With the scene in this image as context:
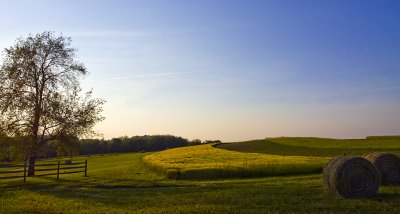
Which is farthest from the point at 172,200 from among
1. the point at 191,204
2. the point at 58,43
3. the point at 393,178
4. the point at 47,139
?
the point at 58,43

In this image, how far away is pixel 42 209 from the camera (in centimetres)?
1980

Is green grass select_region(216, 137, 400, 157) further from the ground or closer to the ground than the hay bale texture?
further from the ground

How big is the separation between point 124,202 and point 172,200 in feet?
7.85

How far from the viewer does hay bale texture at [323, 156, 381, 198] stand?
19.6 m

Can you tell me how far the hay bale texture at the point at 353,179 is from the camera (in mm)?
19594

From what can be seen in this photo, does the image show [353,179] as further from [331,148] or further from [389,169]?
[331,148]

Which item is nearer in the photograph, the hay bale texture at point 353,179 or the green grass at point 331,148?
the hay bale texture at point 353,179

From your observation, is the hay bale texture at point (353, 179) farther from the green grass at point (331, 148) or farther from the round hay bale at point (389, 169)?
the green grass at point (331, 148)

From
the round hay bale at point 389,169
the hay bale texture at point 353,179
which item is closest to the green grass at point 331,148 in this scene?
the round hay bale at point 389,169

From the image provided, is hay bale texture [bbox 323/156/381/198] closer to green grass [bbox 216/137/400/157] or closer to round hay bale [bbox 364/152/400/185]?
round hay bale [bbox 364/152/400/185]

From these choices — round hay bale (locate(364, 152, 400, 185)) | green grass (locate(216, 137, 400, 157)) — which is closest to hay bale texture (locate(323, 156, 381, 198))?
round hay bale (locate(364, 152, 400, 185))

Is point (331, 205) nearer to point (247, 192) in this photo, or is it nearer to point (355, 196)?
point (355, 196)

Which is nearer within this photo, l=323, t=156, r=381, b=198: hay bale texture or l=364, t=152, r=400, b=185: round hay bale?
l=323, t=156, r=381, b=198: hay bale texture

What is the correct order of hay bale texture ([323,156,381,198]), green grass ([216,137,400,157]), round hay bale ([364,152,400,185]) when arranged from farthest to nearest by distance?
1. green grass ([216,137,400,157])
2. round hay bale ([364,152,400,185])
3. hay bale texture ([323,156,381,198])
